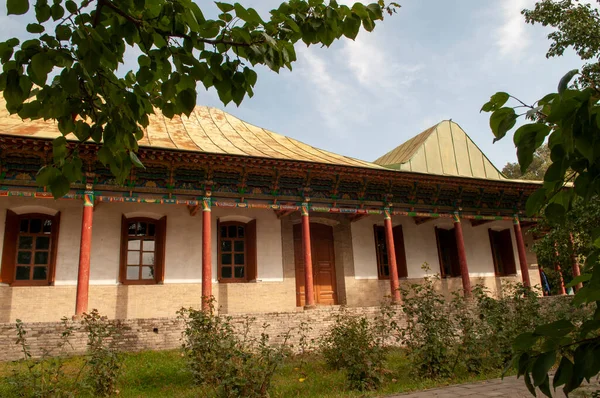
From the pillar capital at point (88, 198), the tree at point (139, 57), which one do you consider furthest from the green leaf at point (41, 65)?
the pillar capital at point (88, 198)

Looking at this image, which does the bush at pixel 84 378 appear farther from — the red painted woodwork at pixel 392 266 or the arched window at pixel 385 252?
the arched window at pixel 385 252

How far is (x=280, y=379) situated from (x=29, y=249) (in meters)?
7.14

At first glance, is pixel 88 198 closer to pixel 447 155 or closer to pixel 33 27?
pixel 33 27

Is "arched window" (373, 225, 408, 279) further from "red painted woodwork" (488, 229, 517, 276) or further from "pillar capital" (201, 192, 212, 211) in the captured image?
"pillar capital" (201, 192, 212, 211)

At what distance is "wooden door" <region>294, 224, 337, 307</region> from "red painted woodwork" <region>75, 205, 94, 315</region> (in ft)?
18.7

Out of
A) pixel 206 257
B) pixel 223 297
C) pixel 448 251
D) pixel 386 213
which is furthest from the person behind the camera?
pixel 448 251

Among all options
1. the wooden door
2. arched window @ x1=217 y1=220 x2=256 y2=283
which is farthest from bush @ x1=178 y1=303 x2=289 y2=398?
the wooden door

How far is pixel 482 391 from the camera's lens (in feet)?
20.0

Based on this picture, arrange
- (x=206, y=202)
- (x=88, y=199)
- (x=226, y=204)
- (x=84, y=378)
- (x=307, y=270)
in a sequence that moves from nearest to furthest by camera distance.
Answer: (x=84, y=378)
(x=88, y=199)
(x=206, y=202)
(x=226, y=204)
(x=307, y=270)

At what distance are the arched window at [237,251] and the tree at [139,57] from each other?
9860mm

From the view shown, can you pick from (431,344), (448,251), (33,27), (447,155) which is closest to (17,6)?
(33,27)

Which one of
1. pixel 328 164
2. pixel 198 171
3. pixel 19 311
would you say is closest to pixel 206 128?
pixel 198 171

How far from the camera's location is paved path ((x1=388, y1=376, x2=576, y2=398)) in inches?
231

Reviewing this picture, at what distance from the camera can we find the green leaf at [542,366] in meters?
1.35
